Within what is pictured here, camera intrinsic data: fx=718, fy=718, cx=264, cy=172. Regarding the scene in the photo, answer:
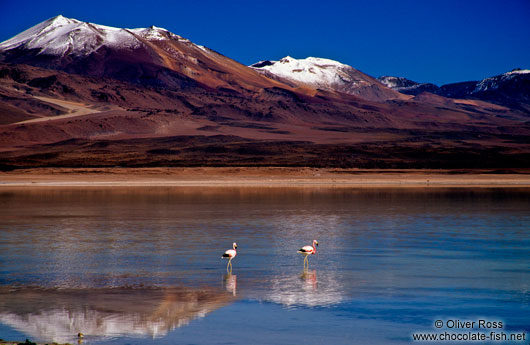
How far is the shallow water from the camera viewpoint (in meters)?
11.2

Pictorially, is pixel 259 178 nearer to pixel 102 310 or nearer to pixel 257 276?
pixel 257 276

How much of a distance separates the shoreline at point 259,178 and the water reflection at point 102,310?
4127 cm

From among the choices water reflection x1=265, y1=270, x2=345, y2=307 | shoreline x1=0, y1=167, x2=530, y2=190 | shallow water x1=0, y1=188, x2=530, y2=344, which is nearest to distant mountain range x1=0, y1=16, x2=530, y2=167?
shoreline x1=0, y1=167, x2=530, y2=190

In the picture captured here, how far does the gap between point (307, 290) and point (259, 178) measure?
4816cm

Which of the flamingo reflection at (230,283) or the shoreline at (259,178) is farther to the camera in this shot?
the shoreline at (259,178)

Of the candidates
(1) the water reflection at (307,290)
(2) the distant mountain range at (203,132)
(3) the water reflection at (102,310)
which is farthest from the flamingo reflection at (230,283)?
(2) the distant mountain range at (203,132)

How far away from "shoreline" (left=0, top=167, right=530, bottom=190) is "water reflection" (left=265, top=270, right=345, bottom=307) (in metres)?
39.0

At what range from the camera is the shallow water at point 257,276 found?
1116 centimetres

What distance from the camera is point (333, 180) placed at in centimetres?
5978

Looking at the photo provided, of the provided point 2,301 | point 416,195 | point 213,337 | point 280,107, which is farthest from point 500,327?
point 280,107

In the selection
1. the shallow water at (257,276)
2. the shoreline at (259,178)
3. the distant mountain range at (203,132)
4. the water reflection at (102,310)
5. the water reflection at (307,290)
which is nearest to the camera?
the water reflection at (102,310)

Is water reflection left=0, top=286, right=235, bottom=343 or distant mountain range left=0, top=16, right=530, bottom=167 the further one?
distant mountain range left=0, top=16, right=530, bottom=167

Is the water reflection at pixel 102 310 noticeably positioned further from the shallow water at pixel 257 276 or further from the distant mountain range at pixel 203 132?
the distant mountain range at pixel 203 132

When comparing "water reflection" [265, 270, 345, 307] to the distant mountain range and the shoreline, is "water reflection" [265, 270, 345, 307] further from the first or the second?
the distant mountain range
